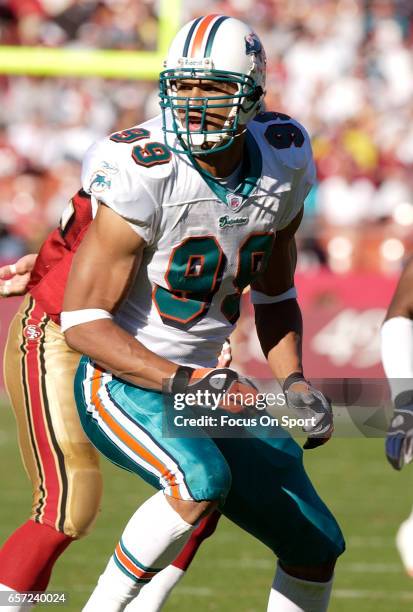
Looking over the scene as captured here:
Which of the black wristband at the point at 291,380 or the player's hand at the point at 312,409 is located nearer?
the player's hand at the point at 312,409

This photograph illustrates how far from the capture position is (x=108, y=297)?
3373 millimetres

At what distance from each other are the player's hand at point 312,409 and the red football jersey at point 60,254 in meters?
0.82

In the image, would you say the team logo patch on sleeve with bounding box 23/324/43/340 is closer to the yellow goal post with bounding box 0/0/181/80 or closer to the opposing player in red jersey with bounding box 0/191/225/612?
the opposing player in red jersey with bounding box 0/191/225/612

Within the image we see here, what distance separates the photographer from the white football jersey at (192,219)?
3.35 metres

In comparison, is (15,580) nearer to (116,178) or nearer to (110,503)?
(116,178)

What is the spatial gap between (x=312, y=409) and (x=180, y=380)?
38 centimetres

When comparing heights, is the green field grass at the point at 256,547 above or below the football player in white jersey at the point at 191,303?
below

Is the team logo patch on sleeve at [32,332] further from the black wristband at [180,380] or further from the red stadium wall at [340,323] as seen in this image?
the red stadium wall at [340,323]

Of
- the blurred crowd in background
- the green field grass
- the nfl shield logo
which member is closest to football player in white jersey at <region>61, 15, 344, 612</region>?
the nfl shield logo

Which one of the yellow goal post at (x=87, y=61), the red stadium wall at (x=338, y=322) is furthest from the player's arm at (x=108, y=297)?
the red stadium wall at (x=338, y=322)

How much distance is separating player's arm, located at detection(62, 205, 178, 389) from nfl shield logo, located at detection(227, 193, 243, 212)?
0.99 ft

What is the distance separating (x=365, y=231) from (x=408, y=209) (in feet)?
1.47

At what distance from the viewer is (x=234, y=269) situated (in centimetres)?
357

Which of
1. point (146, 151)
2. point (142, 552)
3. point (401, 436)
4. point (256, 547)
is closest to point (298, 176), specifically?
point (146, 151)
